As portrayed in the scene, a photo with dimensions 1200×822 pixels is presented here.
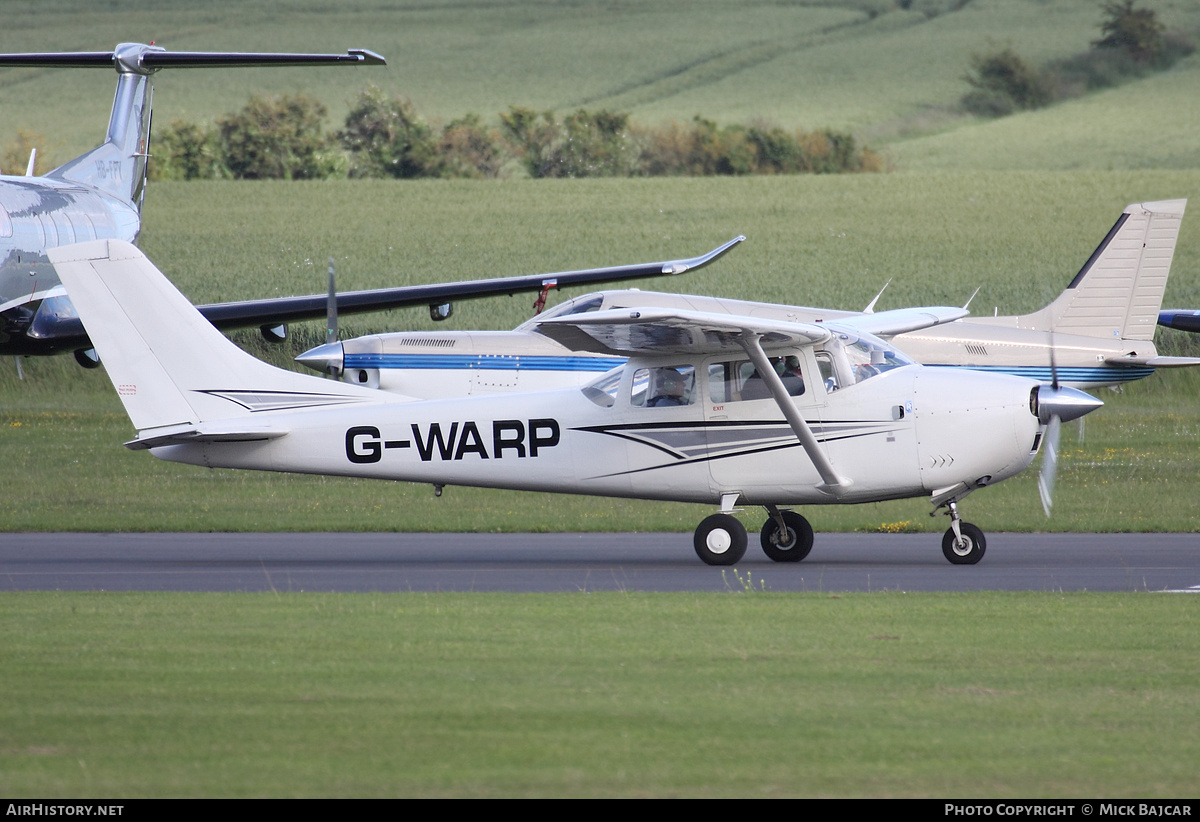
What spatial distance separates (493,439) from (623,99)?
84.9m

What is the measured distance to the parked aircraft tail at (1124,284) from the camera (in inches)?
910

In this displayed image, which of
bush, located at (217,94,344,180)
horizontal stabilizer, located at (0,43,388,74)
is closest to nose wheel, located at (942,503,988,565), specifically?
horizontal stabilizer, located at (0,43,388,74)

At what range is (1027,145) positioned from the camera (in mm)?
81688

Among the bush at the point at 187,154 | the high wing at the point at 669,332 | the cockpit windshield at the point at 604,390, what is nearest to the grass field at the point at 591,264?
the cockpit windshield at the point at 604,390

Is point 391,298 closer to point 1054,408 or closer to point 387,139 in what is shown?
point 1054,408

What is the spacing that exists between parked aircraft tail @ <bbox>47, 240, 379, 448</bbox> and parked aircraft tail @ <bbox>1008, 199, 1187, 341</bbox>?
41.3ft

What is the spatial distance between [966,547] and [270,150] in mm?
69004

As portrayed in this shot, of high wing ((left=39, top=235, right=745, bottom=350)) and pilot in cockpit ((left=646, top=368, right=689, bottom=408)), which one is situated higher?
high wing ((left=39, top=235, right=745, bottom=350))

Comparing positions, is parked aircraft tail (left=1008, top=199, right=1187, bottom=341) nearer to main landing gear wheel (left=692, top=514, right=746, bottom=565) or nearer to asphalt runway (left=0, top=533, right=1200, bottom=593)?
asphalt runway (left=0, top=533, right=1200, bottom=593)

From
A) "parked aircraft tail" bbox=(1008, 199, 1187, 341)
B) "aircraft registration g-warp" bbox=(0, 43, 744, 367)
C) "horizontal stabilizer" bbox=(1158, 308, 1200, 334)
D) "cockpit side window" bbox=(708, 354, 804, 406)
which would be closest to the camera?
"cockpit side window" bbox=(708, 354, 804, 406)

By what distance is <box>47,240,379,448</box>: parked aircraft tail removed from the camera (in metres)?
13.8

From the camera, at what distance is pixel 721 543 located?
13.5m

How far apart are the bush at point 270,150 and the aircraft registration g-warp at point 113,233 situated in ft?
164

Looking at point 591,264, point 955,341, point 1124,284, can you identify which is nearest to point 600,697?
point 955,341
